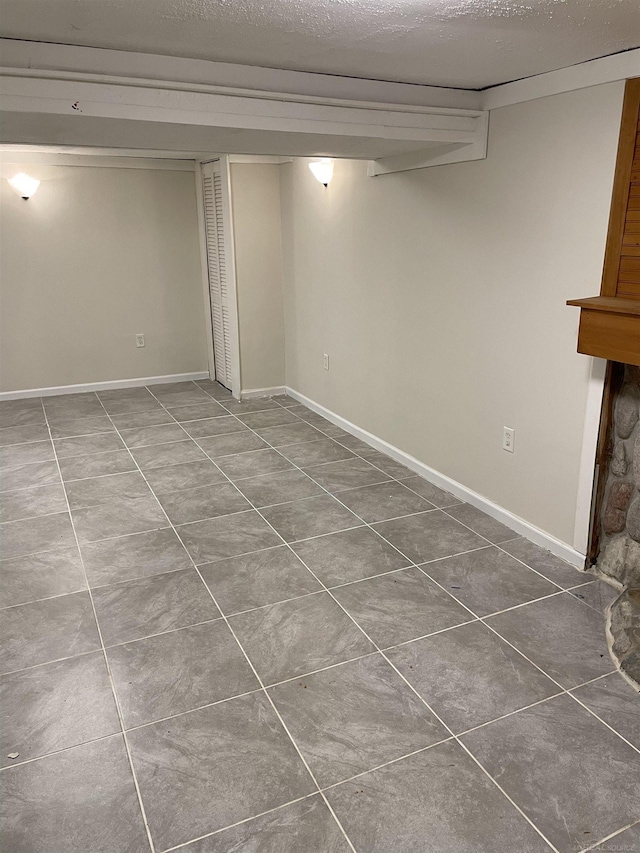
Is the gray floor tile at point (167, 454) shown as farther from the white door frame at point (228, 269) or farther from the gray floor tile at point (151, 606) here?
the gray floor tile at point (151, 606)

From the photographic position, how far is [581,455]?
9.10 feet

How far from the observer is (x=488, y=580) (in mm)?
2787

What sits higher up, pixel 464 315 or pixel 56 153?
pixel 56 153

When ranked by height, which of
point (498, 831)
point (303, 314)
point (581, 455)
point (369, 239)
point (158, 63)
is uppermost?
point (158, 63)

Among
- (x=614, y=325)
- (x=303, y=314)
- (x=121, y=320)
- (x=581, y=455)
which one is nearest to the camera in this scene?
(x=614, y=325)

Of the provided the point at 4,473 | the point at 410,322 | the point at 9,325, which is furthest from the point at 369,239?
the point at 9,325

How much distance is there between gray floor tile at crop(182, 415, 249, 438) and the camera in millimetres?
4742

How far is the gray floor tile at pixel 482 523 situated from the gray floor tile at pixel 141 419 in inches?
97.9

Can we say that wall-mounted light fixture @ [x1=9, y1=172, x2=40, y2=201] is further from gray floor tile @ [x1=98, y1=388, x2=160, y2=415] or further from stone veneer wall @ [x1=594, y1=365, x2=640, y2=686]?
stone veneer wall @ [x1=594, y1=365, x2=640, y2=686]

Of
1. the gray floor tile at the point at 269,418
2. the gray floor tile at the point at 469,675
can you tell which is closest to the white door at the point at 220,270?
the gray floor tile at the point at 269,418

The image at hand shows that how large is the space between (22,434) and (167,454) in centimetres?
123

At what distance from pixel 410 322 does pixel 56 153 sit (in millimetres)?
3423

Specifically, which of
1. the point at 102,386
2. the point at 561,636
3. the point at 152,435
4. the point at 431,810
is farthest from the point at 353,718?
the point at 102,386

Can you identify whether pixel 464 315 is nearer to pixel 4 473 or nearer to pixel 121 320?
pixel 4 473
